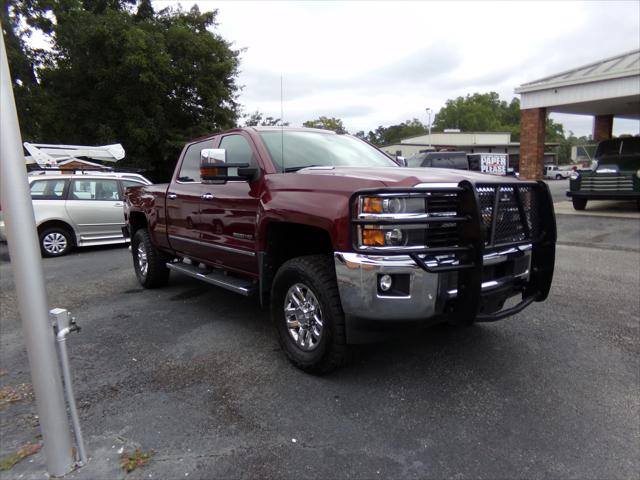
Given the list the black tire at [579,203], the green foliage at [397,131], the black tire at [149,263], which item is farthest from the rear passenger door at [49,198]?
the green foliage at [397,131]

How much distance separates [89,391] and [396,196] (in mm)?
2643

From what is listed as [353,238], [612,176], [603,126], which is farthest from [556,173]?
[353,238]

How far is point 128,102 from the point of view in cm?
1903

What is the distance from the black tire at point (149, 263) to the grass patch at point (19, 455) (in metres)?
3.60

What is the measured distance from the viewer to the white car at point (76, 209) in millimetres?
9609

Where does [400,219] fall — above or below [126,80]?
below

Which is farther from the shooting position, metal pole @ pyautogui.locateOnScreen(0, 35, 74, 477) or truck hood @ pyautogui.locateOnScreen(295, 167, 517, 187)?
truck hood @ pyautogui.locateOnScreen(295, 167, 517, 187)

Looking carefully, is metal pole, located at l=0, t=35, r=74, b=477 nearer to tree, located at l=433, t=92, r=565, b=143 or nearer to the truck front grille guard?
the truck front grille guard

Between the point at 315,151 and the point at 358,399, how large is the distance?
7.42 feet

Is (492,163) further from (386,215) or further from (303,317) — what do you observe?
(386,215)

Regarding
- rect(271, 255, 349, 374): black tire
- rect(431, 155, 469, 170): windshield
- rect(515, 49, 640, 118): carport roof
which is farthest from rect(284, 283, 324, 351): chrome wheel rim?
rect(515, 49, 640, 118): carport roof

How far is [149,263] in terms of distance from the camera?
628 centimetres

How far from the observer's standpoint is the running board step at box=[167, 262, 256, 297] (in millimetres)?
4215

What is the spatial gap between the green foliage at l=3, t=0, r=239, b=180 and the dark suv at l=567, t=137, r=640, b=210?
49.0 ft
